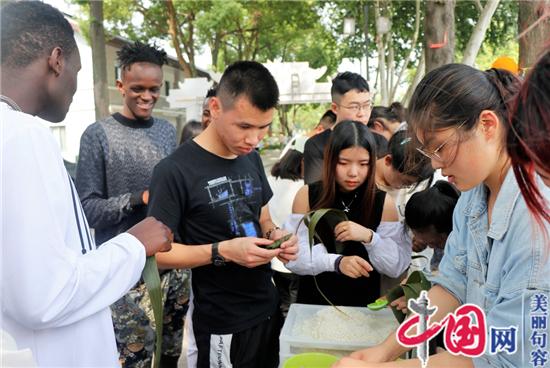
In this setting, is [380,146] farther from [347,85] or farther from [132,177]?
[132,177]

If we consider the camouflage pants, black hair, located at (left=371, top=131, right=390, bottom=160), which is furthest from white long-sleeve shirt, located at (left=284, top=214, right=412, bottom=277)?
black hair, located at (left=371, top=131, right=390, bottom=160)

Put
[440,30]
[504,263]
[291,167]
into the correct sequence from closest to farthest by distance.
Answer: [504,263] → [291,167] → [440,30]

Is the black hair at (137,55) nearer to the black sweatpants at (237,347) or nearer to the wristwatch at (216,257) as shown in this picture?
the wristwatch at (216,257)

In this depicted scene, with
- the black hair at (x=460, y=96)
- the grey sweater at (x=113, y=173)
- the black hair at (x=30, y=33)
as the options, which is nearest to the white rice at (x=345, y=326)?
the black hair at (x=460, y=96)

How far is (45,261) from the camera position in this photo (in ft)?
3.63

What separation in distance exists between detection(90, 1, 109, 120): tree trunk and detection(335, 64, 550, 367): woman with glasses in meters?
8.09

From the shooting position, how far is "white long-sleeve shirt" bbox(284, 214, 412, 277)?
2146 mm

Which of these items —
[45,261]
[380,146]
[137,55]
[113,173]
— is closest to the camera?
[45,261]

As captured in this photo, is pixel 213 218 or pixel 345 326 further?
pixel 213 218

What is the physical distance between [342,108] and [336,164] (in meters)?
1.31

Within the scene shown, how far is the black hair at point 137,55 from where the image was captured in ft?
9.01

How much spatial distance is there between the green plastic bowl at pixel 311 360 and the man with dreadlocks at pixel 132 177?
113cm

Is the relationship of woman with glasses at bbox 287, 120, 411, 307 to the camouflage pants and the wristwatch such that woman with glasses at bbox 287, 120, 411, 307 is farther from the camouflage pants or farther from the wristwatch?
the camouflage pants

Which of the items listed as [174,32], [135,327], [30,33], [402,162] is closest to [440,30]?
[402,162]
